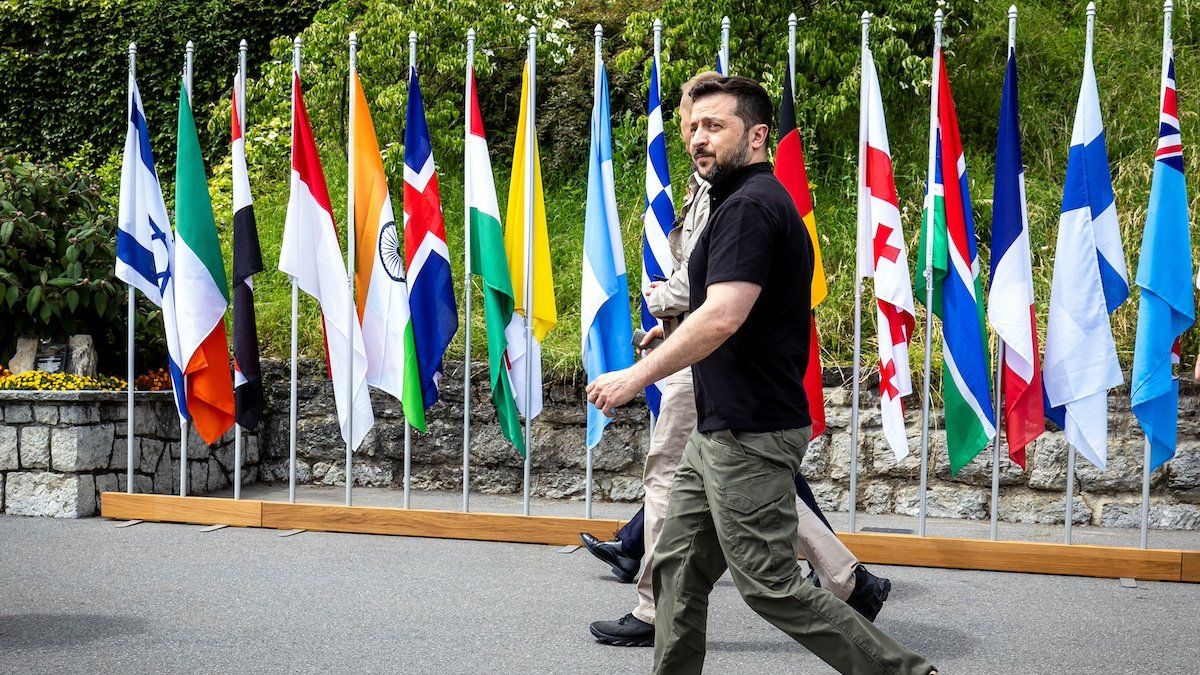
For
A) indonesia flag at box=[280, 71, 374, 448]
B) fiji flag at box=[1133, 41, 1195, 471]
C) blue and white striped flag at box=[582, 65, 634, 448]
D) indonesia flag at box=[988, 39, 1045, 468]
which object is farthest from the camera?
indonesia flag at box=[280, 71, 374, 448]

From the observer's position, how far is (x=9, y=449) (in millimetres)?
7387

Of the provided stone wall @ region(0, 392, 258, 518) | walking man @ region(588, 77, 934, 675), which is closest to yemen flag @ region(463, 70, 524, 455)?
stone wall @ region(0, 392, 258, 518)

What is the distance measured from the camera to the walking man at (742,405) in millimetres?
3043

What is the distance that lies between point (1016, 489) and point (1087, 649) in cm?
308

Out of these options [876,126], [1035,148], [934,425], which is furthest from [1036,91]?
[876,126]

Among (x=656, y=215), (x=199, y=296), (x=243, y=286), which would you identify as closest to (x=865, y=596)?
(x=656, y=215)

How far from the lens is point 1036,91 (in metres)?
11.4

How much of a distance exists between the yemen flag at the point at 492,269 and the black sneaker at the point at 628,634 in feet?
7.94

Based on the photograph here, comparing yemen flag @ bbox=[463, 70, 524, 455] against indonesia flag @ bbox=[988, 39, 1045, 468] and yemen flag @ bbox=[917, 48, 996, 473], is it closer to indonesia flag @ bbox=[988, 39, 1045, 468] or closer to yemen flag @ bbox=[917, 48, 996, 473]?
yemen flag @ bbox=[917, 48, 996, 473]

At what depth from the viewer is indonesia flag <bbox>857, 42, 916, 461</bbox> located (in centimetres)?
629

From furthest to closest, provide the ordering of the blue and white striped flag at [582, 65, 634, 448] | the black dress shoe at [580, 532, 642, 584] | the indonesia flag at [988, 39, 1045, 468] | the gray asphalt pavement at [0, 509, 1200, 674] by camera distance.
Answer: the blue and white striped flag at [582, 65, 634, 448] → the indonesia flag at [988, 39, 1045, 468] → the black dress shoe at [580, 532, 642, 584] → the gray asphalt pavement at [0, 509, 1200, 674]

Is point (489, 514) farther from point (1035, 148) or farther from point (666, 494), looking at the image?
point (1035, 148)

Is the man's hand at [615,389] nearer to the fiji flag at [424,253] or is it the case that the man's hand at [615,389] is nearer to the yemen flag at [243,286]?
the fiji flag at [424,253]

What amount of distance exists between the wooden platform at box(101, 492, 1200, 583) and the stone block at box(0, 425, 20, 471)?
636mm
